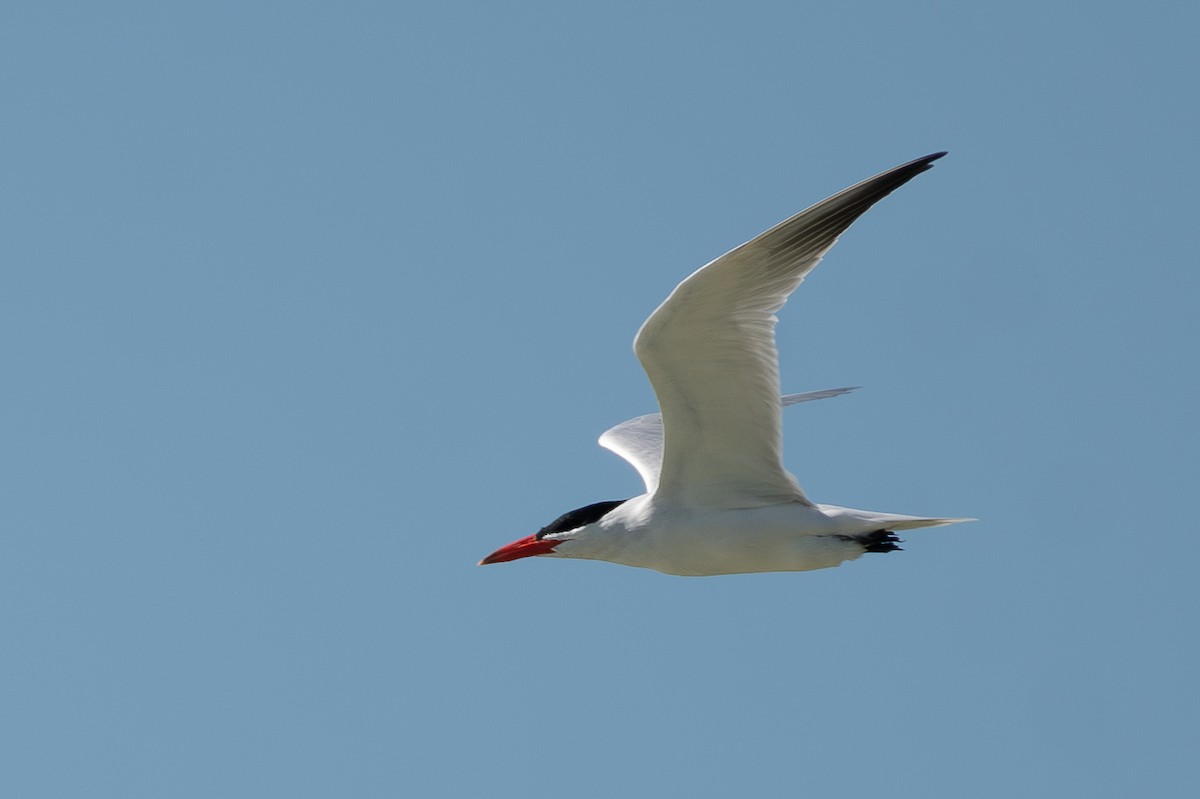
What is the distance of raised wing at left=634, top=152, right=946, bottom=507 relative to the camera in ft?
26.9

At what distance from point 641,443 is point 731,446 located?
7.68 feet

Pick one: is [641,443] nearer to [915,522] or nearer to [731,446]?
[731,446]

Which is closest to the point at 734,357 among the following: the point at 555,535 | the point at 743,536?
the point at 743,536

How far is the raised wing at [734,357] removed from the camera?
8.19 m

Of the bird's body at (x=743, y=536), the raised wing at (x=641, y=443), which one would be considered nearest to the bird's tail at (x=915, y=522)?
the bird's body at (x=743, y=536)

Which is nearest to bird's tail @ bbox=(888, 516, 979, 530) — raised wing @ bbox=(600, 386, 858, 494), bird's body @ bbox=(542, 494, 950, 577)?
bird's body @ bbox=(542, 494, 950, 577)

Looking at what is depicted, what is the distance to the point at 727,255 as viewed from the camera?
8039mm

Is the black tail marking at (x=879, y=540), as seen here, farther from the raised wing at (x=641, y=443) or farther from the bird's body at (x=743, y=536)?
the raised wing at (x=641, y=443)

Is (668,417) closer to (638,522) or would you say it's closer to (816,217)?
(638,522)

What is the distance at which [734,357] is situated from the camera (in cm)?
861

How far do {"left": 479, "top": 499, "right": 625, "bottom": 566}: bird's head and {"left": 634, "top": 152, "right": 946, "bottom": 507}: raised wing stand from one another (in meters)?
0.65

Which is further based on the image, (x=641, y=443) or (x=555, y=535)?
(x=641, y=443)

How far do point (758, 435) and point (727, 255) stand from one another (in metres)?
1.48

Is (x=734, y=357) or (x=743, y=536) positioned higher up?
(x=734, y=357)
